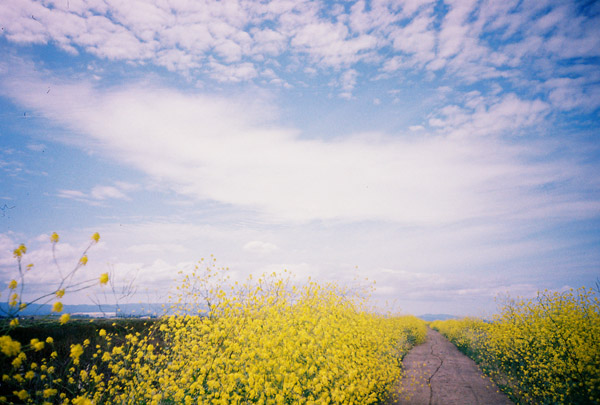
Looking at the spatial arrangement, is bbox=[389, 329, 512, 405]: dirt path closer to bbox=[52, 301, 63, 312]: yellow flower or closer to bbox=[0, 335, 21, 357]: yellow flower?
bbox=[52, 301, 63, 312]: yellow flower

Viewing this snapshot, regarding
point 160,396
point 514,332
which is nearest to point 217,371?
point 160,396

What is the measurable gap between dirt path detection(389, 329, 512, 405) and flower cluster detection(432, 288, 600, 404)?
0.48m

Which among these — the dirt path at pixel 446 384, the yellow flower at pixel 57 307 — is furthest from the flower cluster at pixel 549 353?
the yellow flower at pixel 57 307

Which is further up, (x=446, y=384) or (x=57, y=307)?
(x=57, y=307)

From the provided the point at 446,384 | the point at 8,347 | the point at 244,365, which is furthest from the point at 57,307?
the point at 446,384

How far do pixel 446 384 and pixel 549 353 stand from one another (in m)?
2.78

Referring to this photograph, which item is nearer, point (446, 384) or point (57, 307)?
point (57, 307)

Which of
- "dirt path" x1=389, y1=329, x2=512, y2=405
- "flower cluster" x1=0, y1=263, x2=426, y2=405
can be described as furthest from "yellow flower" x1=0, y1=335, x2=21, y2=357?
"dirt path" x1=389, y1=329, x2=512, y2=405

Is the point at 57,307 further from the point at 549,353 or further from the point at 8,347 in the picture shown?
the point at 549,353

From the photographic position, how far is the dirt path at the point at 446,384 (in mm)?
6840

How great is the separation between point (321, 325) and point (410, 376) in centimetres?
599

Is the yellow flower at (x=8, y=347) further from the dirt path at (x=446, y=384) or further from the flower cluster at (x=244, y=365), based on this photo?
the dirt path at (x=446, y=384)

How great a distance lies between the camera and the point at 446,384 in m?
8.03

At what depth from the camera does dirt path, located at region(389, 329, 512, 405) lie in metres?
6.84
